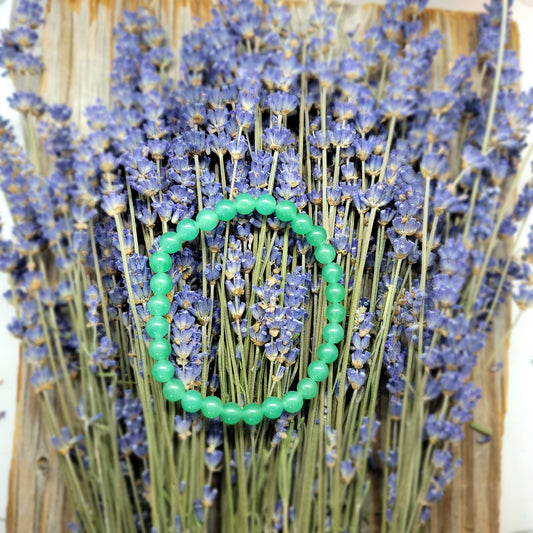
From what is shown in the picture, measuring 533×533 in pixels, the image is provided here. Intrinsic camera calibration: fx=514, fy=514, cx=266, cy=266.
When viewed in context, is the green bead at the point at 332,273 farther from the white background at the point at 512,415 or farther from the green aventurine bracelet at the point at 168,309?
the white background at the point at 512,415

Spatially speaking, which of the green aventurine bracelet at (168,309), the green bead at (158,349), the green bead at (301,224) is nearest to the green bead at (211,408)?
the green aventurine bracelet at (168,309)

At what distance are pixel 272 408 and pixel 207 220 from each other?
33 centimetres

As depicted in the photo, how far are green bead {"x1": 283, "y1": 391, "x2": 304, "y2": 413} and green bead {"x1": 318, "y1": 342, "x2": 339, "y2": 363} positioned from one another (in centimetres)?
7

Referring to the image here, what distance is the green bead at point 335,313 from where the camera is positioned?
86 centimetres

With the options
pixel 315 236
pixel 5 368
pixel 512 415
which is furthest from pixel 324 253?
pixel 5 368

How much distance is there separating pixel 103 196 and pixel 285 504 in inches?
23.8

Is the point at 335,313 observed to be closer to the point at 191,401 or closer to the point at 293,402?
the point at 293,402

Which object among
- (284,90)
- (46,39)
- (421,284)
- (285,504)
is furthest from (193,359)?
(46,39)

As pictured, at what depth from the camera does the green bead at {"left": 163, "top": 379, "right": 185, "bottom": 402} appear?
826mm

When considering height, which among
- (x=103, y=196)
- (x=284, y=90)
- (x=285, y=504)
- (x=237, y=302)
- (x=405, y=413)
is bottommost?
(x=285, y=504)

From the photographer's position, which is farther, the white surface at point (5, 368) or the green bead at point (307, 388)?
the white surface at point (5, 368)

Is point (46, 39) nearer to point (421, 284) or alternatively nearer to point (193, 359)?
point (193, 359)

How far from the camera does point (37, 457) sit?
1.00m

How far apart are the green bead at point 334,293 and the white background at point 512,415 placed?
441mm
